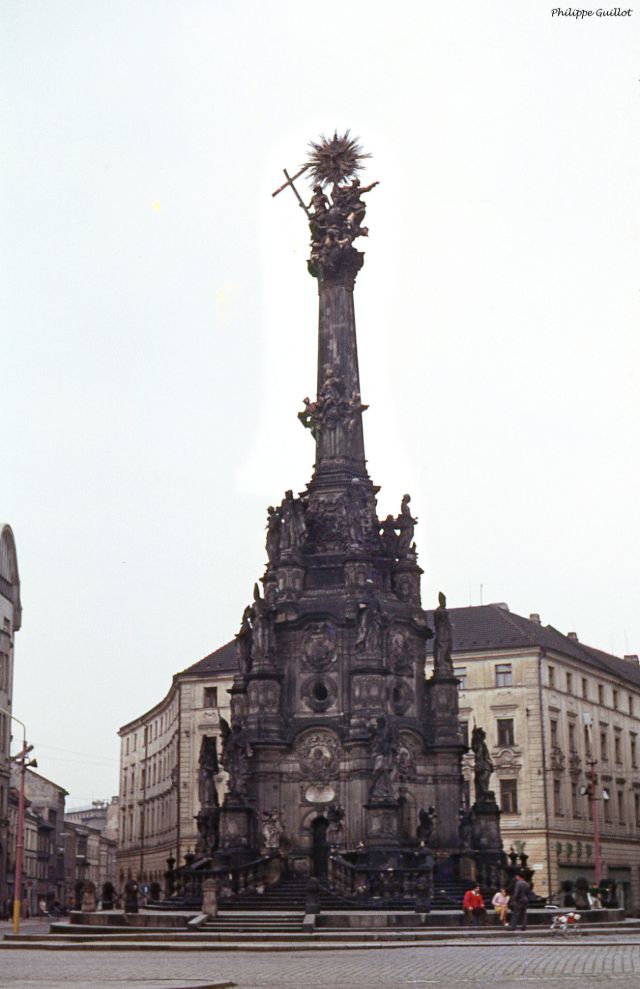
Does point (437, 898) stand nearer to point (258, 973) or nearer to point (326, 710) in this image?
point (326, 710)

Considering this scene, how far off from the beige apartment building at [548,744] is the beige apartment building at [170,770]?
544 inches

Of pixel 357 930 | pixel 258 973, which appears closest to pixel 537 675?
pixel 357 930

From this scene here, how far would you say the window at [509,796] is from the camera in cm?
7125

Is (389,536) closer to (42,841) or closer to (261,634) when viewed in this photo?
(261,634)

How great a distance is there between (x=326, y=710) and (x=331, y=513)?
646 centimetres

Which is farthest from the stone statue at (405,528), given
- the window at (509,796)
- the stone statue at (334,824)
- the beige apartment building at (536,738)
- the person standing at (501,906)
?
the window at (509,796)

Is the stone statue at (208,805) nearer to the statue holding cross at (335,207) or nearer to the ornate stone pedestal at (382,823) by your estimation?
the ornate stone pedestal at (382,823)

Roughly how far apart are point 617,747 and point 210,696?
22.6 m

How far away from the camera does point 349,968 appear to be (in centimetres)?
2462

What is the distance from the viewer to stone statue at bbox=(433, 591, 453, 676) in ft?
149

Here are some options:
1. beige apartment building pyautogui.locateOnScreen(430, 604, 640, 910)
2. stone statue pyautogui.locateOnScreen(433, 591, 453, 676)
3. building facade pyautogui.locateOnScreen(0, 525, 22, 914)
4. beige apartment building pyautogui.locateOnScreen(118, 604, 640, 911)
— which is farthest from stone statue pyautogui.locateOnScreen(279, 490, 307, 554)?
building facade pyautogui.locateOnScreen(0, 525, 22, 914)

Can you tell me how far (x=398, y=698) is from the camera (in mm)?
44375

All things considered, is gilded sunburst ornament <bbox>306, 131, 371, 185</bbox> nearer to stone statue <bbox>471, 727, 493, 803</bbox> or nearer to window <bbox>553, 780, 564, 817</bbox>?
stone statue <bbox>471, 727, 493, 803</bbox>

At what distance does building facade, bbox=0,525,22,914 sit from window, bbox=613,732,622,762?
32514 mm
